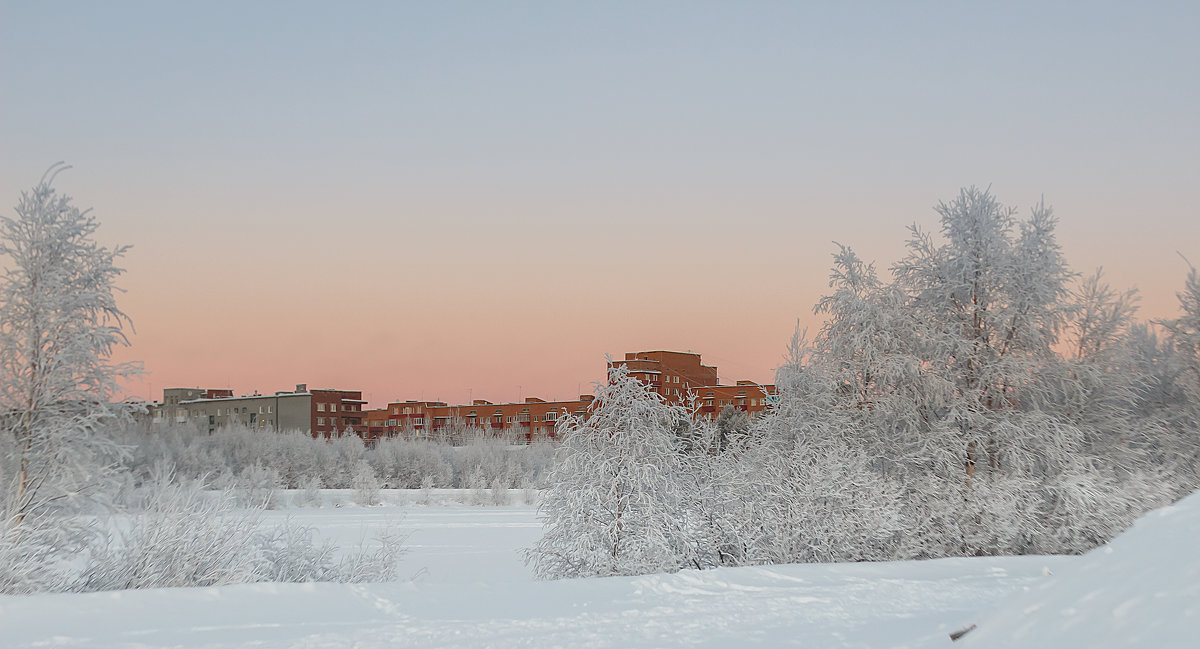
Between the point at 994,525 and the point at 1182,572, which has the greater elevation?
the point at 1182,572

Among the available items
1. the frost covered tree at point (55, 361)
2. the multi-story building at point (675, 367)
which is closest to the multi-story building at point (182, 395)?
the multi-story building at point (675, 367)

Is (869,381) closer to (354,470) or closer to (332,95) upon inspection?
(332,95)

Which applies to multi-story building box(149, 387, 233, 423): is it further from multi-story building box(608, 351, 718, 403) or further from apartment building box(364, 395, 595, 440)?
multi-story building box(608, 351, 718, 403)

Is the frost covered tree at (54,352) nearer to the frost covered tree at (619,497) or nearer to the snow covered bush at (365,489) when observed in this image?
the frost covered tree at (619,497)

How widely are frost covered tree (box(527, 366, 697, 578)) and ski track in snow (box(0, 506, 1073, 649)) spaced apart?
→ 125 centimetres

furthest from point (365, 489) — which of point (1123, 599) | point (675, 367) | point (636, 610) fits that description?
point (675, 367)

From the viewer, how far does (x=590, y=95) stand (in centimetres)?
1862

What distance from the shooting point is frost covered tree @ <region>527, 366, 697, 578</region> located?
364 inches

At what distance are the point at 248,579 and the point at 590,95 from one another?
1368 cm

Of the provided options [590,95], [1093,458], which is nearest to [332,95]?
[590,95]

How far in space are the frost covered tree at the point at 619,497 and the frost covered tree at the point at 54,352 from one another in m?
5.13

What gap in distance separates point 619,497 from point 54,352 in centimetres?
661

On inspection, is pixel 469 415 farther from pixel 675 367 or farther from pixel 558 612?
pixel 558 612

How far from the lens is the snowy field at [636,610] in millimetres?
3766
